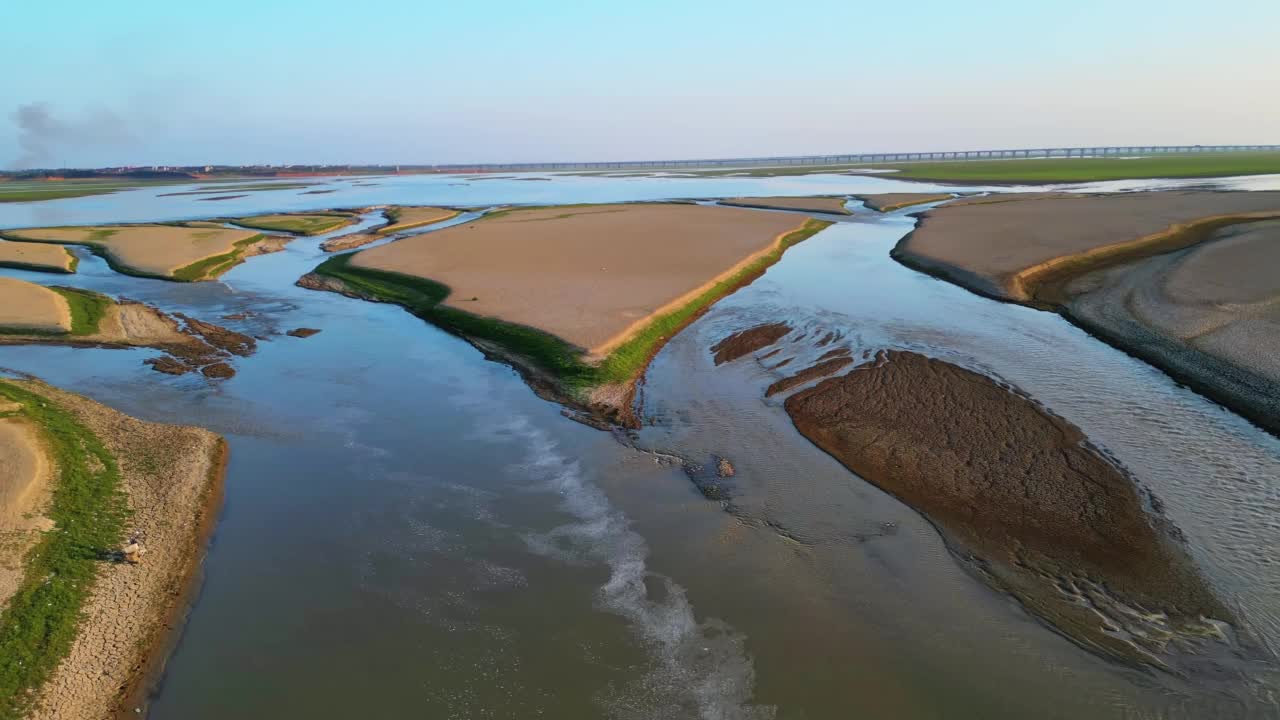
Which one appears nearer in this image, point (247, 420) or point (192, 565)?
point (192, 565)

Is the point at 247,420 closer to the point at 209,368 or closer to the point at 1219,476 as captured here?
the point at 209,368

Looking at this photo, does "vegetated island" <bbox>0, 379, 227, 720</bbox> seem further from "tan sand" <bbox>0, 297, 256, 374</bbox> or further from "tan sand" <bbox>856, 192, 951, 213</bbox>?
"tan sand" <bbox>856, 192, 951, 213</bbox>

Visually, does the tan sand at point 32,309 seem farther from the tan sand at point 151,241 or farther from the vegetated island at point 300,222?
the vegetated island at point 300,222

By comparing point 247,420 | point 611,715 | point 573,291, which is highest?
point 573,291

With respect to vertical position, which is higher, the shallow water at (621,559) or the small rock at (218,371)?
the small rock at (218,371)

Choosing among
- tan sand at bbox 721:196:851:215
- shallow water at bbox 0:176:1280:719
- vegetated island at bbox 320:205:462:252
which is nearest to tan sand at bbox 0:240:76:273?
vegetated island at bbox 320:205:462:252

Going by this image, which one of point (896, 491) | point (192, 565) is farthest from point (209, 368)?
point (896, 491)

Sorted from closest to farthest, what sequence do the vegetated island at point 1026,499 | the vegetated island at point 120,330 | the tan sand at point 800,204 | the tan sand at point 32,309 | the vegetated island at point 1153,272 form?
the vegetated island at point 1026,499 → the vegetated island at point 1153,272 → the vegetated island at point 120,330 → the tan sand at point 32,309 → the tan sand at point 800,204

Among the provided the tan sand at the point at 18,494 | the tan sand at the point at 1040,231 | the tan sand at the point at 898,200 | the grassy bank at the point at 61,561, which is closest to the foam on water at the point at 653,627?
the grassy bank at the point at 61,561
